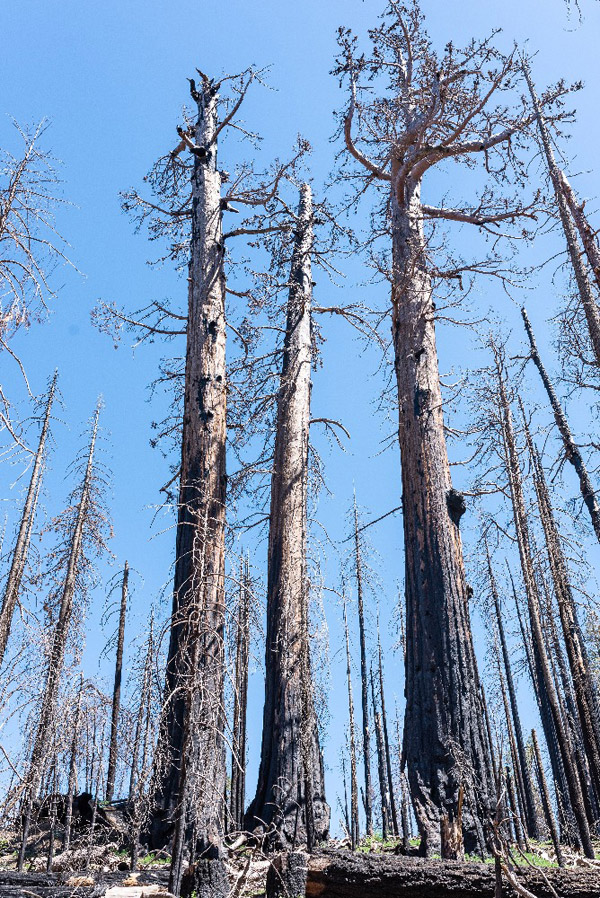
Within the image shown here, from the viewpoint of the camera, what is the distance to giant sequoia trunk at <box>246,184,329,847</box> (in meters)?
8.42

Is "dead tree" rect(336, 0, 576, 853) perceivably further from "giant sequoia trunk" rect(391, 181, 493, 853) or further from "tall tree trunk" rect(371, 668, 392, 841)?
"tall tree trunk" rect(371, 668, 392, 841)

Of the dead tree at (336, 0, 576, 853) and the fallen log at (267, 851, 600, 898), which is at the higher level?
the dead tree at (336, 0, 576, 853)

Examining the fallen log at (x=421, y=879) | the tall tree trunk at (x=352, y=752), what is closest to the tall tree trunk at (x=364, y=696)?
the tall tree trunk at (x=352, y=752)

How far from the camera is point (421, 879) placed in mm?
3900

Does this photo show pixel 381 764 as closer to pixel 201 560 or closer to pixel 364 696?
pixel 364 696

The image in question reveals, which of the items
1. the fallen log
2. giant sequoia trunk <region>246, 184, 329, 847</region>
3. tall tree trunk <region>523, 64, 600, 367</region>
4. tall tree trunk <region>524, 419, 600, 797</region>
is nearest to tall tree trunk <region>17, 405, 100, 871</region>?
giant sequoia trunk <region>246, 184, 329, 847</region>

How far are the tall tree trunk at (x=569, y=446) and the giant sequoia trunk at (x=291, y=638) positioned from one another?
203 inches

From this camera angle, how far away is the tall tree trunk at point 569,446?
14331 millimetres

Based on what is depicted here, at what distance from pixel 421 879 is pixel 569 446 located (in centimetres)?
1057

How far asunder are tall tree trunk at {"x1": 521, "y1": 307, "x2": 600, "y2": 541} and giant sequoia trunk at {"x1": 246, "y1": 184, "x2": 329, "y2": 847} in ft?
16.9

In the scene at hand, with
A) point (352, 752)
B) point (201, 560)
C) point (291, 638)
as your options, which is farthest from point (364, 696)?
point (201, 560)

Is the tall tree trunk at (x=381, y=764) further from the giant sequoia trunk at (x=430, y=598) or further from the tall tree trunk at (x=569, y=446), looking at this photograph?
the giant sequoia trunk at (x=430, y=598)

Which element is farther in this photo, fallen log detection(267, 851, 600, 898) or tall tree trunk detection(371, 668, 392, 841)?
tall tree trunk detection(371, 668, 392, 841)

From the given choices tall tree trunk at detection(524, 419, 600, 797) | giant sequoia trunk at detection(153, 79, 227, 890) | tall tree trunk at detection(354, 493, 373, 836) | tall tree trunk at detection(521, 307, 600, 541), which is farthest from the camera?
tall tree trunk at detection(354, 493, 373, 836)
